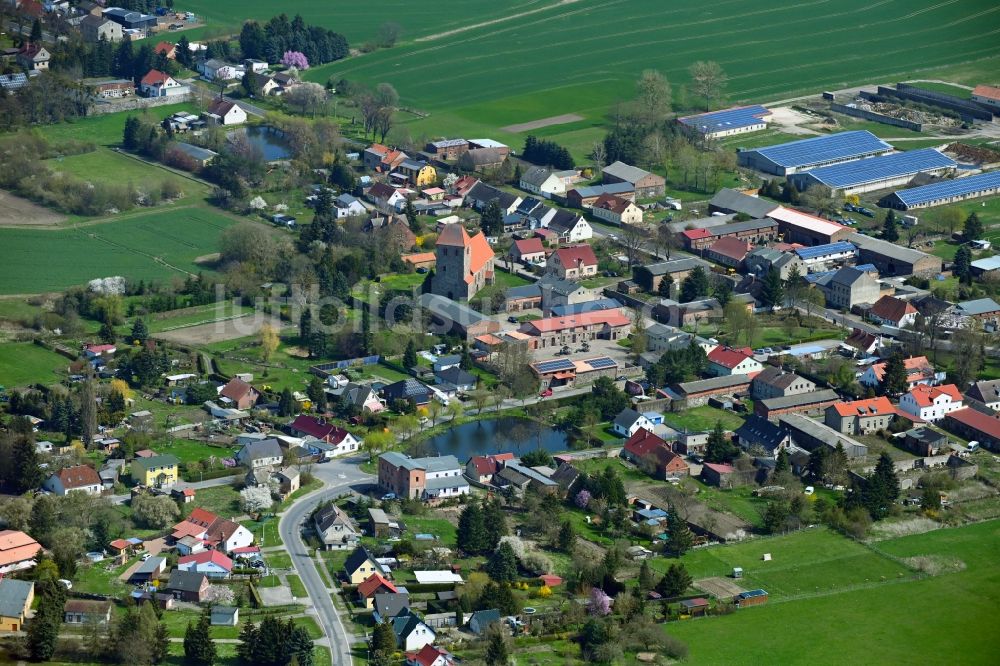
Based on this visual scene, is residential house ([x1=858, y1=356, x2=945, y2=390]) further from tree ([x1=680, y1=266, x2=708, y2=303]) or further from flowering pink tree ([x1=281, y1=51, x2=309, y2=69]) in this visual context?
flowering pink tree ([x1=281, y1=51, x2=309, y2=69])

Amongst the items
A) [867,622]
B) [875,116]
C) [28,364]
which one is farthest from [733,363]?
[875,116]

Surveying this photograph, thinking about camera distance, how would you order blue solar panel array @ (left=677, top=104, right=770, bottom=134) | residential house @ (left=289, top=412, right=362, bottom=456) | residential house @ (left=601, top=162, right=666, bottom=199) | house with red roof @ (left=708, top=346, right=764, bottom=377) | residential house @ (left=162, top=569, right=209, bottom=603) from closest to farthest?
residential house @ (left=162, top=569, right=209, bottom=603)
residential house @ (left=289, top=412, right=362, bottom=456)
house with red roof @ (left=708, top=346, right=764, bottom=377)
residential house @ (left=601, top=162, right=666, bottom=199)
blue solar panel array @ (left=677, top=104, right=770, bottom=134)

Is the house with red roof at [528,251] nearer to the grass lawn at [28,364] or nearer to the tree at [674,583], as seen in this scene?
the grass lawn at [28,364]

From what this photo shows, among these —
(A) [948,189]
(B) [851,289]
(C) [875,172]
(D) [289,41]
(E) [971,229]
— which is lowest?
(B) [851,289]

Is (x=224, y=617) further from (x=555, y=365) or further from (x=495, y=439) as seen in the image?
(x=555, y=365)

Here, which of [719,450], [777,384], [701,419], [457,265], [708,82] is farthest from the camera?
[708,82]

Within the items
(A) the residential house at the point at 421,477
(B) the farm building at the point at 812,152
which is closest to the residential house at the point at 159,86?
(B) the farm building at the point at 812,152

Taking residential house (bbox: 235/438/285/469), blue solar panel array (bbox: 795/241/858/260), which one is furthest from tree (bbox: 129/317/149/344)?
blue solar panel array (bbox: 795/241/858/260)
